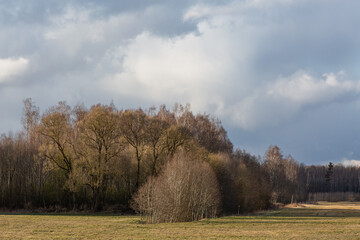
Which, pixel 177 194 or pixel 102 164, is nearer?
pixel 177 194

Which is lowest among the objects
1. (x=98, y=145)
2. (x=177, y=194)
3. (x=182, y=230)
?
(x=182, y=230)

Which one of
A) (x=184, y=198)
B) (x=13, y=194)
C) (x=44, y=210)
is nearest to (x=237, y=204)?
(x=184, y=198)

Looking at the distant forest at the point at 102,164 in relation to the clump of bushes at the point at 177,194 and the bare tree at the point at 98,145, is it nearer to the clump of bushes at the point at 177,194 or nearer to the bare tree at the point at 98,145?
the bare tree at the point at 98,145

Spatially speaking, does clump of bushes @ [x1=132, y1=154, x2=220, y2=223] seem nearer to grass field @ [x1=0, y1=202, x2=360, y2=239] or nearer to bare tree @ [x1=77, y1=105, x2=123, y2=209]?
grass field @ [x1=0, y1=202, x2=360, y2=239]

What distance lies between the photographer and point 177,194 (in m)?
55.6

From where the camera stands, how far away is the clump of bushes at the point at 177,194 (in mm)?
53781

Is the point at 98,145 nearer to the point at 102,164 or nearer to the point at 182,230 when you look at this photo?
the point at 102,164

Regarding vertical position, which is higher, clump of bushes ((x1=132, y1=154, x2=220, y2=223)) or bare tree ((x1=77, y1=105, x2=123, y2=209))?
bare tree ((x1=77, y1=105, x2=123, y2=209))

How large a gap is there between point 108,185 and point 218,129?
161 ft

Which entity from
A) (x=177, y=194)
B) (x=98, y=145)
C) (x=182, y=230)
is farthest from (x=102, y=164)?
(x=182, y=230)

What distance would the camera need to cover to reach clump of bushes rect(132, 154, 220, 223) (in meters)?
53.8

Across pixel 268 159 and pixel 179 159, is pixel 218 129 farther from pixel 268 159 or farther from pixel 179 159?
pixel 179 159

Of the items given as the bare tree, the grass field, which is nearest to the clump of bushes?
the grass field

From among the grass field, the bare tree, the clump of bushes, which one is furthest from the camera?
the bare tree
